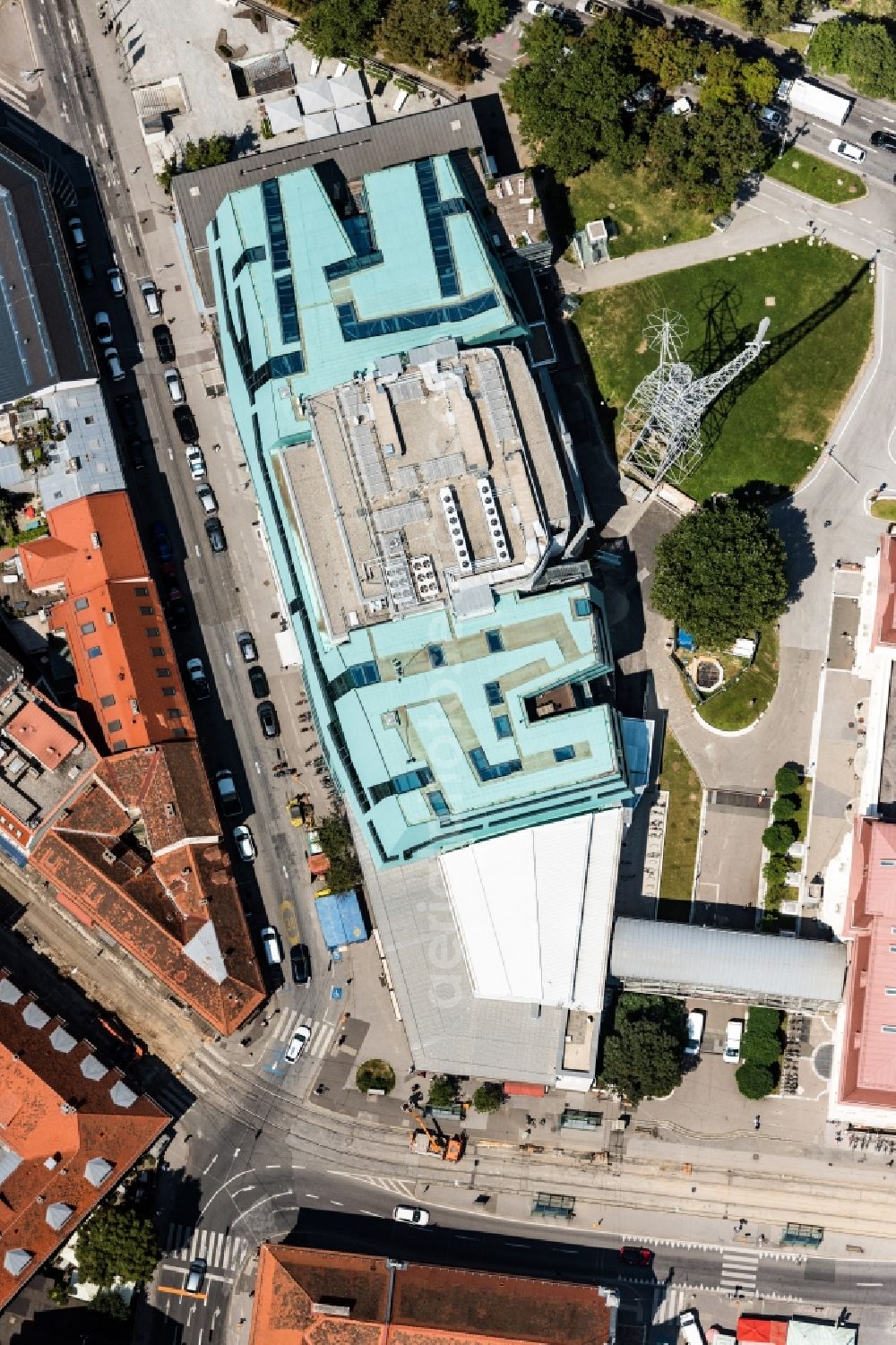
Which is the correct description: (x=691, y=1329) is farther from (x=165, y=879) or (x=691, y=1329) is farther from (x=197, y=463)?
(x=197, y=463)

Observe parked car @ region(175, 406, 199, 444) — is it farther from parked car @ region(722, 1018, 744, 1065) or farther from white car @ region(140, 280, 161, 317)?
parked car @ region(722, 1018, 744, 1065)

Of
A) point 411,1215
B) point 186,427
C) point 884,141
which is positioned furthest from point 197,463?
point 884,141

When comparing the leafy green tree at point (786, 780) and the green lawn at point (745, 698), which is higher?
the green lawn at point (745, 698)

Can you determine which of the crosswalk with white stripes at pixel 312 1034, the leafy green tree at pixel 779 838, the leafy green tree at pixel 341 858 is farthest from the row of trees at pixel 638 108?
the crosswalk with white stripes at pixel 312 1034

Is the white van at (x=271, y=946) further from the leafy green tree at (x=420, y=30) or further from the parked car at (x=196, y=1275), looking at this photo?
the leafy green tree at (x=420, y=30)

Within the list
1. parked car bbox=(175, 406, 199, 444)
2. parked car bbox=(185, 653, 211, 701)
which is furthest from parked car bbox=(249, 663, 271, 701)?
parked car bbox=(175, 406, 199, 444)
